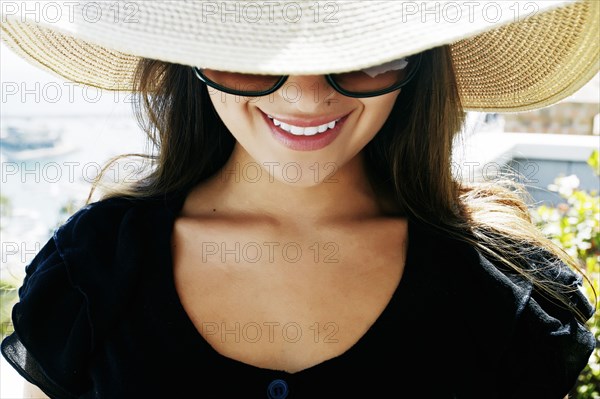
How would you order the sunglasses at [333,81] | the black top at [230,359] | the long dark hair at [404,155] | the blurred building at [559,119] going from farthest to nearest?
the blurred building at [559,119], the long dark hair at [404,155], the black top at [230,359], the sunglasses at [333,81]

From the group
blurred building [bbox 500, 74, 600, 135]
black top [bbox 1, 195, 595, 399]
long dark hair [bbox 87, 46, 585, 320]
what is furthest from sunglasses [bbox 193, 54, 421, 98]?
blurred building [bbox 500, 74, 600, 135]

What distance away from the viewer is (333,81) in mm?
1369

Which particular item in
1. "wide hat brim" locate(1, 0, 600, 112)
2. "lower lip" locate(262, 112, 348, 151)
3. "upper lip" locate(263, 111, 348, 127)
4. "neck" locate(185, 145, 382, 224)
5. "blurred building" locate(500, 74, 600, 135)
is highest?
"blurred building" locate(500, 74, 600, 135)

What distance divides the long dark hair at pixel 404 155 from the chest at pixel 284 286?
0.38 feet

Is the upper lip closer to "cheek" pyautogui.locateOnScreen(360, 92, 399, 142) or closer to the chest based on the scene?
"cheek" pyautogui.locateOnScreen(360, 92, 399, 142)

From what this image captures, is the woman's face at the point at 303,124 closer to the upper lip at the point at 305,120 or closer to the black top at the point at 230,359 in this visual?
the upper lip at the point at 305,120

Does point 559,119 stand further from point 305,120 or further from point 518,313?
point 305,120

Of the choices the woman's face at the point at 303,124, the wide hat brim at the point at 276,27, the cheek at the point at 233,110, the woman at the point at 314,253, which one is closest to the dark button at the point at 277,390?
the woman at the point at 314,253

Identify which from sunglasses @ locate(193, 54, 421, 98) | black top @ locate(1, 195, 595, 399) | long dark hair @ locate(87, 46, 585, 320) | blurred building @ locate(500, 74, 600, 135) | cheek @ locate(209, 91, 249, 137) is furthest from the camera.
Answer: blurred building @ locate(500, 74, 600, 135)

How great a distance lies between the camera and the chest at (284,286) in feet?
5.40

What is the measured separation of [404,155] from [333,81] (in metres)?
0.56

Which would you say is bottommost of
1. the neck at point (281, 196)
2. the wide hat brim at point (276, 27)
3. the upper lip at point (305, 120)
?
the neck at point (281, 196)

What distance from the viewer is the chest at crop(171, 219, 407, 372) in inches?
64.7

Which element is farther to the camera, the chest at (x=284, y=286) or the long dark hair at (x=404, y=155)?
the long dark hair at (x=404, y=155)
